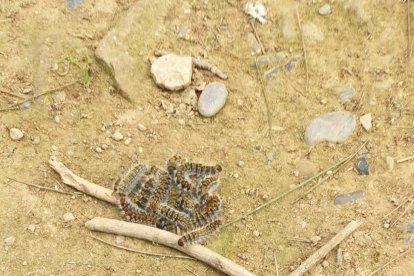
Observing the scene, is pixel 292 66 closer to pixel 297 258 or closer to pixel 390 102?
pixel 390 102

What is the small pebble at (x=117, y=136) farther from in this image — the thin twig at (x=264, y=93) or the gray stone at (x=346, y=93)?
the gray stone at (x=346, y=93)

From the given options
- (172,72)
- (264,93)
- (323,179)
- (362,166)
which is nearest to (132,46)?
(172,72)

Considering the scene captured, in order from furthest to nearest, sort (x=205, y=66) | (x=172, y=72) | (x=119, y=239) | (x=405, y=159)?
(x=205, y=66) < (x=172, y=72) < (x=405, y=159) < (x=119, y=239)

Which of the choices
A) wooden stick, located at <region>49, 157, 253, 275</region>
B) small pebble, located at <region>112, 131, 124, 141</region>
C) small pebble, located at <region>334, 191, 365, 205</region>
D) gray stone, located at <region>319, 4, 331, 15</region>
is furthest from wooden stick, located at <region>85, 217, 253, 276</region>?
gray stone, located at <region>319, 4, 331, 15</region>

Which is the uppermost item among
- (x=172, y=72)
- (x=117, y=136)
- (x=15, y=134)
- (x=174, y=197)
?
(x=172, y=72)

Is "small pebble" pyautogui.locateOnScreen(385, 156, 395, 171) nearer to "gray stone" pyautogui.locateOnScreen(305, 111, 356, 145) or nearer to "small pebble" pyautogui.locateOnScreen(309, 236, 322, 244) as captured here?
"gray stone" pyautogui.locateOnScreen(305, 111, 356, 145)

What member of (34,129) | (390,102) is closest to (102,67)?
(34,129)

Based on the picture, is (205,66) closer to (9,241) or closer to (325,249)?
(325,249)
